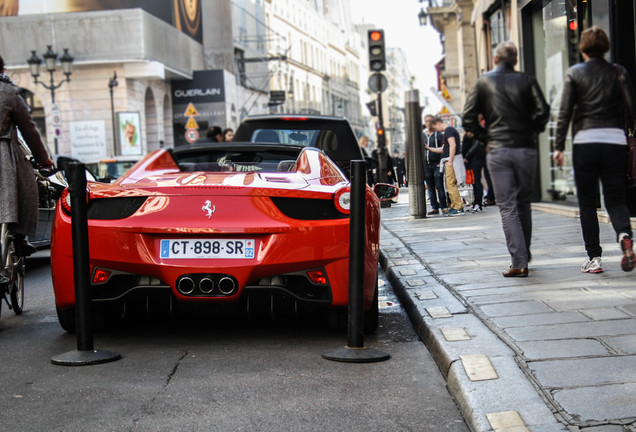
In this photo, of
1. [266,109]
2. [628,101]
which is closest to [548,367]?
[628,101]

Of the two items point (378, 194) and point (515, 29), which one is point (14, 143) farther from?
point (515, 29)

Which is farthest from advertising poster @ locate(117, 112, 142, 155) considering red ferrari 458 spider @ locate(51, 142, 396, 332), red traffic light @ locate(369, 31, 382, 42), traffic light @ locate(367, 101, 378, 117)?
red ferrari 458 spider @ locate(51, 142, 396, 332)

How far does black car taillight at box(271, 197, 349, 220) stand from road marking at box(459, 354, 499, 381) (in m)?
1.26

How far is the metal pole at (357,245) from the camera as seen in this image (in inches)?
195

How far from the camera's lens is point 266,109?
234 feet

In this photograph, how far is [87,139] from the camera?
40.0 meters

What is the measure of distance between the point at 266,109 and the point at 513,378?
68.2 meters

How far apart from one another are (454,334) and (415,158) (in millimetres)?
10535

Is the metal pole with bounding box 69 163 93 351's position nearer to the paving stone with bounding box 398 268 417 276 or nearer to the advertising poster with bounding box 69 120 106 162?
the paving stone with bounding box 398 268 417 276

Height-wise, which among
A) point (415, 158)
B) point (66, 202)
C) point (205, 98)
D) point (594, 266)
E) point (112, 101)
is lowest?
point (594, 266)

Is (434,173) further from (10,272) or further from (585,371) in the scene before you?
(585,371)

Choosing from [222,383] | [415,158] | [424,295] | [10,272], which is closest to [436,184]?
[415,158]

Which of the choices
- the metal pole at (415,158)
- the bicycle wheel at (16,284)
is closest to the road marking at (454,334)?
the bicycle wheel at (16,284)

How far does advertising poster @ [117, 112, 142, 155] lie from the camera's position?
38.9m
